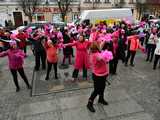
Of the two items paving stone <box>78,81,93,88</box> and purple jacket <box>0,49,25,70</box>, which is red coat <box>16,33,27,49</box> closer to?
purple jacket <box>0,49,25,70</box>

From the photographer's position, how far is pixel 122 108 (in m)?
5.58

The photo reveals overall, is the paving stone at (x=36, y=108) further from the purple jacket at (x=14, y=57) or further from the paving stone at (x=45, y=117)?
the purple jacket at (x=14, y=57)

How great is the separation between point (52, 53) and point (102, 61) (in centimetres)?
280

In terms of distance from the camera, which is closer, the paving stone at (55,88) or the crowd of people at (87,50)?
the crowd of people at (87,50)

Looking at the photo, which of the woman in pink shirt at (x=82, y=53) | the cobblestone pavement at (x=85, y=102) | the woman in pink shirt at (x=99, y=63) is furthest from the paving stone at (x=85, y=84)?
the woman in pink shirt at (x=99, y=63)

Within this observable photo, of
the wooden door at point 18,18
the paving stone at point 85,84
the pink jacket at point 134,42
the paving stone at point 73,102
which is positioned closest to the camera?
the paving stone at point 73,102

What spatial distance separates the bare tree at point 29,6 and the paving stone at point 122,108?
25901 millimetres

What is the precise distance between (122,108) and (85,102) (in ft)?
3.53

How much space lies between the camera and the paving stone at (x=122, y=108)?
5.38 m

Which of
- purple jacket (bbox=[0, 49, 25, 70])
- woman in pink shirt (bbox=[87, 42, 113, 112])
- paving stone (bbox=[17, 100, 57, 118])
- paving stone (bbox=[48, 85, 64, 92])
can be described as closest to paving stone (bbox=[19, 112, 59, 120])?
paving stone (bbox=[17, 100, 57, 118])

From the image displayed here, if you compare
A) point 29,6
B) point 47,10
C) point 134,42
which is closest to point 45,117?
point 134,42

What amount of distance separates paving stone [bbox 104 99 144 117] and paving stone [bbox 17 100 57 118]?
154 cm

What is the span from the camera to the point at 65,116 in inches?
209

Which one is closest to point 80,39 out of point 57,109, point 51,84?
point 51,84
